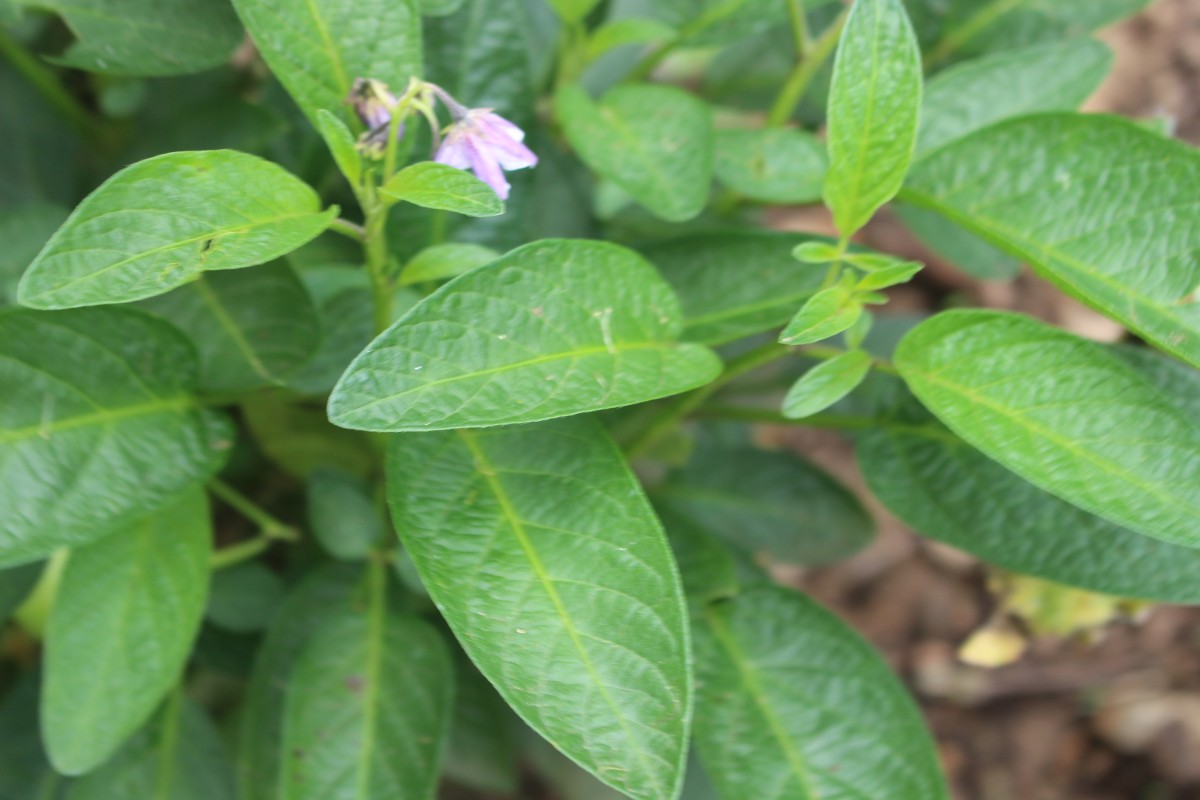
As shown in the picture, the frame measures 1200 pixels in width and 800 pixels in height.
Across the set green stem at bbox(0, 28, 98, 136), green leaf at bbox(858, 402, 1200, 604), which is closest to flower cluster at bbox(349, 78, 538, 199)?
green leaf at bbox(858, 402, 1200, 604)

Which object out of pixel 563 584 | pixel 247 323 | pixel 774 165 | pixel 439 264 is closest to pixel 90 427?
pixel 247 323

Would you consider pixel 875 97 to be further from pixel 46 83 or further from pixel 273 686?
pixel 46 83

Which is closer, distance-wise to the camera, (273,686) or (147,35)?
(147,35)

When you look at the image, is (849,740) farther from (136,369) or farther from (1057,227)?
(136,369)

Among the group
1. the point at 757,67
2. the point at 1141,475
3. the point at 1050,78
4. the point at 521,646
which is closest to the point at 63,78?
the point at 757,67

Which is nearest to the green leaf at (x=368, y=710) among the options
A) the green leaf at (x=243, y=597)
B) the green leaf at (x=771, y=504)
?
the green leaf at (x=243, y=597)

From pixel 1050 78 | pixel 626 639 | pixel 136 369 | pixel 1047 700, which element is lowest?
pixel 1047 700
